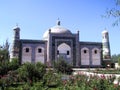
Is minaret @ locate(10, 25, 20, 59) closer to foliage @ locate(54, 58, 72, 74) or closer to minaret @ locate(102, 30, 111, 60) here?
minaret @ locate(102, 30, 111, 60)

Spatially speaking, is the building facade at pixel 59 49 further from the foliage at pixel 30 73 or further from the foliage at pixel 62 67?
the foliage at pixel 30 73

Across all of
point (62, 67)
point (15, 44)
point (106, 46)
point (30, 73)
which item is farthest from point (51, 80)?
point (106, 46)

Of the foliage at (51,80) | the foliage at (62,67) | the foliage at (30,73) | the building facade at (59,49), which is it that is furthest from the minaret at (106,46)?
the foliage at (30,73)

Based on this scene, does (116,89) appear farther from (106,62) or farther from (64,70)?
(106,62)

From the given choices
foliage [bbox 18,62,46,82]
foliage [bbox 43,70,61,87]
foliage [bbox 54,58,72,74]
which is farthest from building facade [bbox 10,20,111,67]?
foliage [bbox 18,62,46,82]

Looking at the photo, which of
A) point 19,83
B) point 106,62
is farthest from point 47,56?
point 19,83

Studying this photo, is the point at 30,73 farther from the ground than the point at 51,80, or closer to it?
farther from the ground

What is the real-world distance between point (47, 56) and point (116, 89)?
2759 cm

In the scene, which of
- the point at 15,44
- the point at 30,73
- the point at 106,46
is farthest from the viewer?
the point at 106,46

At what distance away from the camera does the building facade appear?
34375mm

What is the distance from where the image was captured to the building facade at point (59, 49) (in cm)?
3438

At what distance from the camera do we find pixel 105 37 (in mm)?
39938

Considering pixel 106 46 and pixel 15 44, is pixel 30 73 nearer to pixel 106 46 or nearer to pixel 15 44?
pixel 15 44

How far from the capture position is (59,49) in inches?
1391
